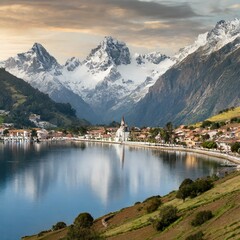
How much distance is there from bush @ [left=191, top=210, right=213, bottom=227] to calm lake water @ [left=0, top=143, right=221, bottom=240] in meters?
26.8

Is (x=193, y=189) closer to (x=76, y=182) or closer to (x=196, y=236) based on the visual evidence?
(x=196, y=236)

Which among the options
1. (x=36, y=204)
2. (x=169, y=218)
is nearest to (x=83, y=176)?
(x=36, y=204)

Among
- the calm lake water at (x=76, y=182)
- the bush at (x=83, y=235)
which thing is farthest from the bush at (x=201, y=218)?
the calm lake water at (x=76, y=182)

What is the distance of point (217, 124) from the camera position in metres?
187

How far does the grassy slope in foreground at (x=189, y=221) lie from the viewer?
33969 millimetres

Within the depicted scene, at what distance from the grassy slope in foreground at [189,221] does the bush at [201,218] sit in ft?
1.17

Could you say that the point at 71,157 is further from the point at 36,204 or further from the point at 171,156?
the point at 36,204

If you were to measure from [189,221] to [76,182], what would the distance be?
2456 inches

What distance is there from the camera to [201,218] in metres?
37.0

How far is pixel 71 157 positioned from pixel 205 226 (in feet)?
377

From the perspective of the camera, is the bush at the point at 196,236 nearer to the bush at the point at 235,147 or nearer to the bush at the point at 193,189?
the bush at the point at 193,189

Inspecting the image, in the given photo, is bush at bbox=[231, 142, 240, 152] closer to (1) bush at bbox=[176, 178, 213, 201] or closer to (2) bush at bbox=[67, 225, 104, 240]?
(1) bush at bbox=[176, 178, 213, 201]

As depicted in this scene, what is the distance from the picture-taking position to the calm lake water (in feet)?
229

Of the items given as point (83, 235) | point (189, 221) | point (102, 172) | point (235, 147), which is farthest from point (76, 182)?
point (83, 235)
